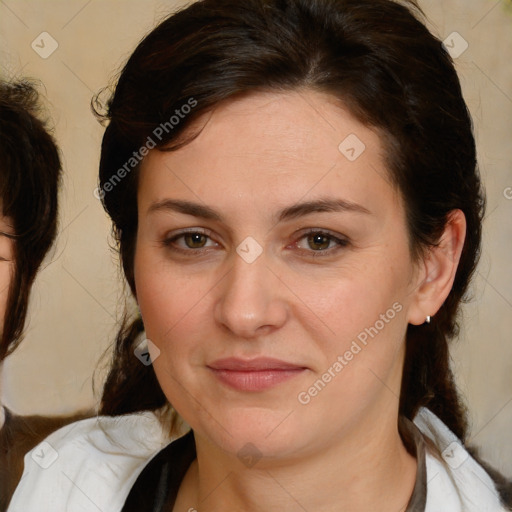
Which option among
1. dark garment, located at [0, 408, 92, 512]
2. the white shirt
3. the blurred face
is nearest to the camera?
the white shirt

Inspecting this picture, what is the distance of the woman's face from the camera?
1086 millimetres

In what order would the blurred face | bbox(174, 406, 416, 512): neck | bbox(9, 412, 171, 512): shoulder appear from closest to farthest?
bbox(174, 406, 416, 512): neck → bbox(9, 412, 171, 512): shoulder → the blurred face

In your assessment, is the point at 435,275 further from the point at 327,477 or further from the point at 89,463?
the point at 89,463

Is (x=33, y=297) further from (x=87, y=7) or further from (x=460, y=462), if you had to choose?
(x=460, y=462)

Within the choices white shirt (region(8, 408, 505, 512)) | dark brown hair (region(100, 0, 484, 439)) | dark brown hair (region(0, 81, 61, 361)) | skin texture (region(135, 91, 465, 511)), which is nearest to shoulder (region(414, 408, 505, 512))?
white shirt (region(8, 408, 505, 512))

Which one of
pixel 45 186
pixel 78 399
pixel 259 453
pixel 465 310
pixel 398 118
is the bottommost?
pixel 78 399

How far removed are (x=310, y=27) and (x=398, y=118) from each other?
0.16m

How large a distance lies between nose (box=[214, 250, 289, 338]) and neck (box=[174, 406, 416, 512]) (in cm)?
21

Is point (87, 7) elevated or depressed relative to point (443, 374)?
elevated

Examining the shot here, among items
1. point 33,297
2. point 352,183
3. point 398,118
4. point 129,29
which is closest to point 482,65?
point 398,118

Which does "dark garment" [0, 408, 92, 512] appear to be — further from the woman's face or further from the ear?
the ear

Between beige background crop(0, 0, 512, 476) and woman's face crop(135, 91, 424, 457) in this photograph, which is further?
beige background crop(0, 0, 512, 476)

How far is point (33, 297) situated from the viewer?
168cm

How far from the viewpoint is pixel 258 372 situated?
3.72ft
